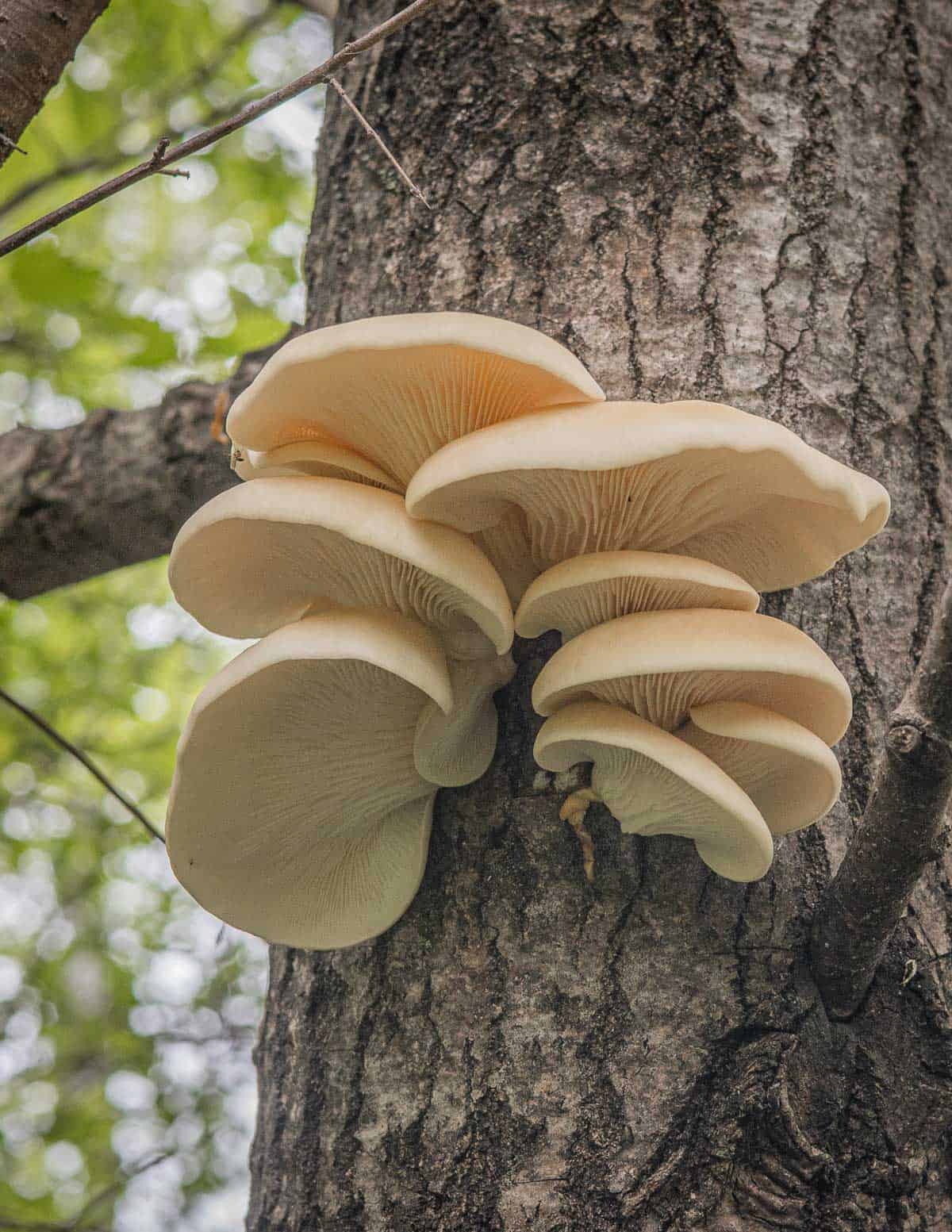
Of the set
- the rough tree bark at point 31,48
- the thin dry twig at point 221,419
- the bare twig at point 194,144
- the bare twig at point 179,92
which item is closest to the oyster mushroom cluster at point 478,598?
the bare twig at point 194,144

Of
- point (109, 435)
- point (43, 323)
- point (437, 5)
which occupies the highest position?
point (437, 5)

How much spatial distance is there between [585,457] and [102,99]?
16.2 ft

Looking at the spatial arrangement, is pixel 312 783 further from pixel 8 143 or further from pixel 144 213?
pixel 144 213

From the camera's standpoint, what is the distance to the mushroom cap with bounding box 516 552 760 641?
4.73 ft

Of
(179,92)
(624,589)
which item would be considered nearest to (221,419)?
(624,589)

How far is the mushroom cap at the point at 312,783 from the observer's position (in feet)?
4.95

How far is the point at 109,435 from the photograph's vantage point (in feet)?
10.9

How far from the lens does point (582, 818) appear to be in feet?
5.39

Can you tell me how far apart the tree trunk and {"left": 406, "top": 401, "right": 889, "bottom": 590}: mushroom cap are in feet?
0.77

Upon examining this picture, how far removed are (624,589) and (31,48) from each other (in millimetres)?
1431

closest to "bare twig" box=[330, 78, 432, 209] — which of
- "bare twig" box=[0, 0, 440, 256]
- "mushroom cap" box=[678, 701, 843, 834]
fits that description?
"bare twig" box=[0, 0, 440, 256]

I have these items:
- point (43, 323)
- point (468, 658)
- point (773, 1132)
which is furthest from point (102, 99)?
point (773, 1132)

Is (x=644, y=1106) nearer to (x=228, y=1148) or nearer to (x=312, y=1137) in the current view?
(x=312, y=1137)

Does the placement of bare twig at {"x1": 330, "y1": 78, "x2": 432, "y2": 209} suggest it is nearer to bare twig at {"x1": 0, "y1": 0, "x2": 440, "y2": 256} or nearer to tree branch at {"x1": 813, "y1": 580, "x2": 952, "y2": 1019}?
bare twig at {"x1": 0, "y1": 0, "x2": 440, "y2": 256}
